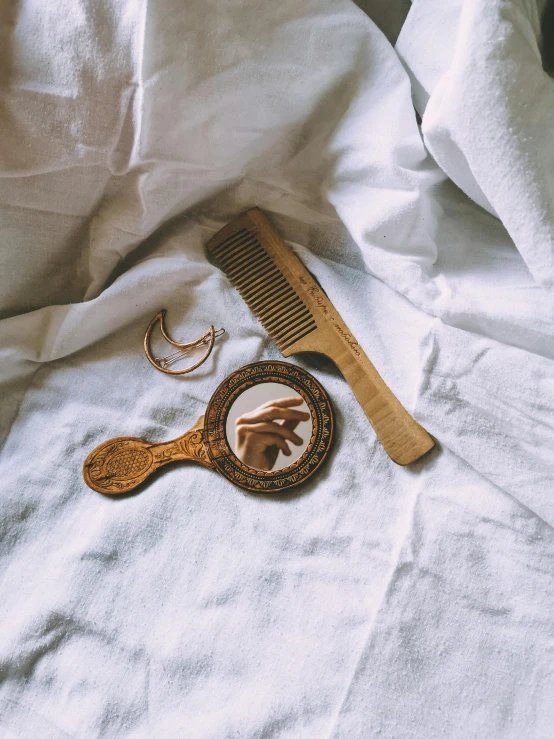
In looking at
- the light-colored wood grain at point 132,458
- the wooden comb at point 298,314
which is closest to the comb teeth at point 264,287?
the wooden comb at point 298,314

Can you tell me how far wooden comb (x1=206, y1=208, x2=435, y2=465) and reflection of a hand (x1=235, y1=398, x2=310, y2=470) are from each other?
6cm

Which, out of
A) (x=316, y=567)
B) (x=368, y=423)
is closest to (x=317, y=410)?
(x=368, y=423)

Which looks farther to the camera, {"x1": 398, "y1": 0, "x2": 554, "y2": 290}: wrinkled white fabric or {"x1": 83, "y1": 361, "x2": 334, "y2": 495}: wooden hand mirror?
{"x1": 83, "y1": 361, "x2": 334, "y2": 495}: wooden hand mirror

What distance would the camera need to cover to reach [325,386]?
0.68 metres

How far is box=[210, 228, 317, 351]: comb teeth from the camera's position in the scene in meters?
0.69

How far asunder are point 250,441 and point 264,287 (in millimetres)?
172

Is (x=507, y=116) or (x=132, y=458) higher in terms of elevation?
(x=507, y=116)

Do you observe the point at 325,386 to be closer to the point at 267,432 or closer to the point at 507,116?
the point at 267,432

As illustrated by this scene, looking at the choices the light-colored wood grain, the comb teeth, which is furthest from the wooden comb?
the light-colored wood grain

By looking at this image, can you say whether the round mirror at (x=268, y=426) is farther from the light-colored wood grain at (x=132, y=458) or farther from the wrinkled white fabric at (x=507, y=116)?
the wrinkled white fabric at (x=507, y=116)

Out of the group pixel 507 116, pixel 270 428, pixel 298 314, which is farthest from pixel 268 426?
pixel 507 116

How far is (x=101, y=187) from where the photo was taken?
2.26ft

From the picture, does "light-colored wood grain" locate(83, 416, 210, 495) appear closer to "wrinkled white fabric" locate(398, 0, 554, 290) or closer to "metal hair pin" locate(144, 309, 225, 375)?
"metal hair pin" locate(144, 309, 225, 375)

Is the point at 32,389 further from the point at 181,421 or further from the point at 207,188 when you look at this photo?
the point at 207,188
